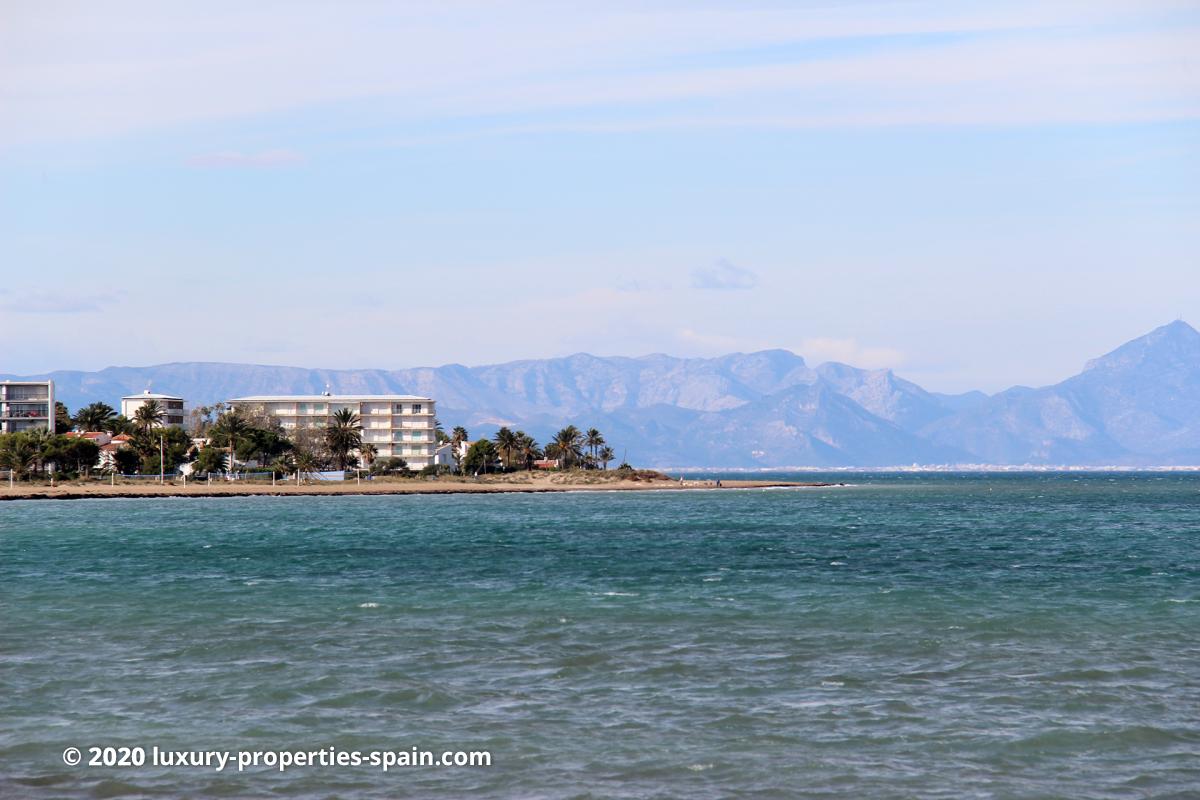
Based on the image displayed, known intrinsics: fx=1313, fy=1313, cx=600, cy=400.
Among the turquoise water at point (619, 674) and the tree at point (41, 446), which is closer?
the turquoise water at point (619, 674)

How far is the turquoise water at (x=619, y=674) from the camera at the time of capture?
836 inches

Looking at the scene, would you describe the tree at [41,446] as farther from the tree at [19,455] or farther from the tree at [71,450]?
the tree at [71,450]

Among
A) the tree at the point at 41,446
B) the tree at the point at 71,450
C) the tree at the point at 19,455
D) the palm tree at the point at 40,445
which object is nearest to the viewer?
the tree at the point at 19,455

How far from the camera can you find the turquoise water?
2123 cm

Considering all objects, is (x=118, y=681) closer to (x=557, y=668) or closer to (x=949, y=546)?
(x=557, y=668)

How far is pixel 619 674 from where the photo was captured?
97.0 feet

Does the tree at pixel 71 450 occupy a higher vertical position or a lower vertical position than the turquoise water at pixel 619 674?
higher

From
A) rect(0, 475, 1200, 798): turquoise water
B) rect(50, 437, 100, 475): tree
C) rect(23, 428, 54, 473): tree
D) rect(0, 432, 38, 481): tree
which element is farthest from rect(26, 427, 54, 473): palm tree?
Answer: rect(0, 475, 1200, 798): turquoise water

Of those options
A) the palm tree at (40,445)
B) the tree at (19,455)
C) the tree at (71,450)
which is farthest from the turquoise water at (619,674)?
the tree at (71,450)

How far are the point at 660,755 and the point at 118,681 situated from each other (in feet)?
43.7

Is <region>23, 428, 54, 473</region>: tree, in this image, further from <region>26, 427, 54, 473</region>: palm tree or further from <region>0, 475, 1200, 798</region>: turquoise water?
<region>0, 475, 1200, 798</region>: turquoise water

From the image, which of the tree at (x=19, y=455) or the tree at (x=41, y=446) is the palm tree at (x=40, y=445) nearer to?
the tree at (x=41, y=446)

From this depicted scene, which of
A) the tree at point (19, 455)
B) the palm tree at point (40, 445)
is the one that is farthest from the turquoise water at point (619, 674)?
the palm tree at point (40, 445)

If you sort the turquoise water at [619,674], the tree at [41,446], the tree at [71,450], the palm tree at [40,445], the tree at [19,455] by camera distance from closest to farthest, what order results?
the turquoise water at [619,674]
the tree at [19,455]
the palm tree at [40,445]
the tree at [41,446]
the tree at [71,450]
